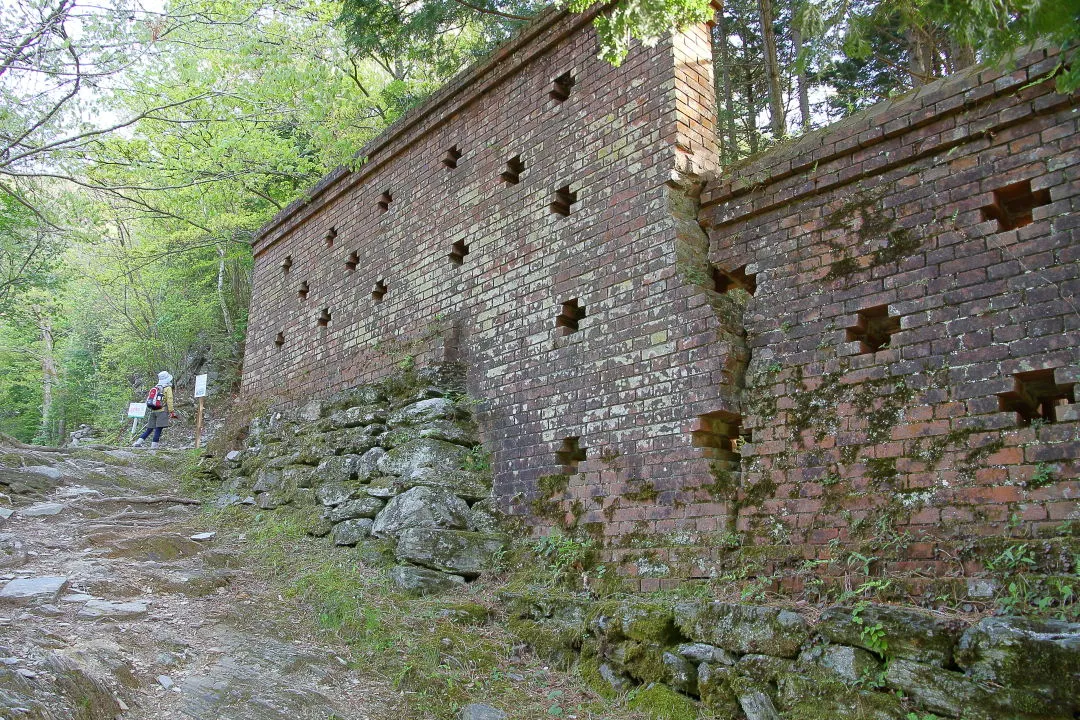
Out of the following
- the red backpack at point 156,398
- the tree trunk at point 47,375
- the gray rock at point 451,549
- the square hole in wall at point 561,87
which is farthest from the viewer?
the tree trunk at point 47,375

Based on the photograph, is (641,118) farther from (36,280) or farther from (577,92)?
(36,280)

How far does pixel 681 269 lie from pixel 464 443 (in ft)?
8.86

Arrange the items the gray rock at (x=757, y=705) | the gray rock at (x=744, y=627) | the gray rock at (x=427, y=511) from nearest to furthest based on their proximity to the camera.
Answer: the gray rock at (x=757, y=705) → the gray rock at (x=744, y=627) → the gray rock at (x=427, y=511)

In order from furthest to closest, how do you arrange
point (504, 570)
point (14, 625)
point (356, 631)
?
point (504, 570) < point (356, 631) < point (14, 625)

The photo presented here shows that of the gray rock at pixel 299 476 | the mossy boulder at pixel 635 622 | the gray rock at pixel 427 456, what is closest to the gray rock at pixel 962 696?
the mossy boulder at pixel 635 622

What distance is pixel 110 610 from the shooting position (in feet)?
17.9

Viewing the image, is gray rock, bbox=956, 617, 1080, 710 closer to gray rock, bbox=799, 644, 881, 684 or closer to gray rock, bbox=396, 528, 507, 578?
gray rock, bbox=799, 644, 881, 684

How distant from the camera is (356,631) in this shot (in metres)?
5.59

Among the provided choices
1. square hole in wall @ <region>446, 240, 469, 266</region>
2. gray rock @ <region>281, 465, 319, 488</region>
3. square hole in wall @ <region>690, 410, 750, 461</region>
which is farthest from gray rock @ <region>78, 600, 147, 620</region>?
square hole in wall @ <region>446, 240, 469, 266</region>

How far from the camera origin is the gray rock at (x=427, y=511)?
654 centimetres

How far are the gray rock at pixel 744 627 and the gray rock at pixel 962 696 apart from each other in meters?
0.53

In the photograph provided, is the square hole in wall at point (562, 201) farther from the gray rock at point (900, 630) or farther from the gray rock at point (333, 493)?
the gray rock at point (900, 630)

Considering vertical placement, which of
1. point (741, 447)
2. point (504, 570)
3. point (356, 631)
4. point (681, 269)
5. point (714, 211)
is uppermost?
point (714, 211)

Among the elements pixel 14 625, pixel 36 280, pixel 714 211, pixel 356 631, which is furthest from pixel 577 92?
pixel 36 280
